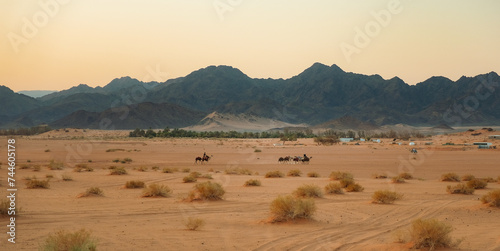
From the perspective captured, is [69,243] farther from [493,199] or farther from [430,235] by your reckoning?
[493,199]

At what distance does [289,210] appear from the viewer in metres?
12.8

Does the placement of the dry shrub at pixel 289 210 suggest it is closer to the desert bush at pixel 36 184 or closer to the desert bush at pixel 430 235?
the desert bush at pixel 430 235

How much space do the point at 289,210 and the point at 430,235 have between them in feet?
13.5

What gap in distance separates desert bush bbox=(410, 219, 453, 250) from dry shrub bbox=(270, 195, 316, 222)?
11.9ft

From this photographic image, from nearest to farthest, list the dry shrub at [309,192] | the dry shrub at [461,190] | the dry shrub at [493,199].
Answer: the dry shrub at [493,199]
the dry shrub at [309,192]
the dry shrub at [461,190]

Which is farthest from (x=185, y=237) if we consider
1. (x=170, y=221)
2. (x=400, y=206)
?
(x=400, y=206)

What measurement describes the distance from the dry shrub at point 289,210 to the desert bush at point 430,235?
3622mm

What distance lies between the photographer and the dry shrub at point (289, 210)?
1277 cm

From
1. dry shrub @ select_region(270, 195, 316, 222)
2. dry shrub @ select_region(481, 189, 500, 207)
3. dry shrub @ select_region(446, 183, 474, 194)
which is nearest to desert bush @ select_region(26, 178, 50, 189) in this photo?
dry shrub @ select_region(270, 195, 316, 222)

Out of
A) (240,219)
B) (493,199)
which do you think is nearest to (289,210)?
(240,219)

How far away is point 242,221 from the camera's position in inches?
520

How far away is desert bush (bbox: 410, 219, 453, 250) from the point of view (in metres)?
9.62

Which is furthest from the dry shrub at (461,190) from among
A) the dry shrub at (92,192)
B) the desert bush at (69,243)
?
the desert bush at (69,243)

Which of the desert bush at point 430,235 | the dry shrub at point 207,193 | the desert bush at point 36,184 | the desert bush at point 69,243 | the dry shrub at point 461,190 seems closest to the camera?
the desert bush at point 69,243
